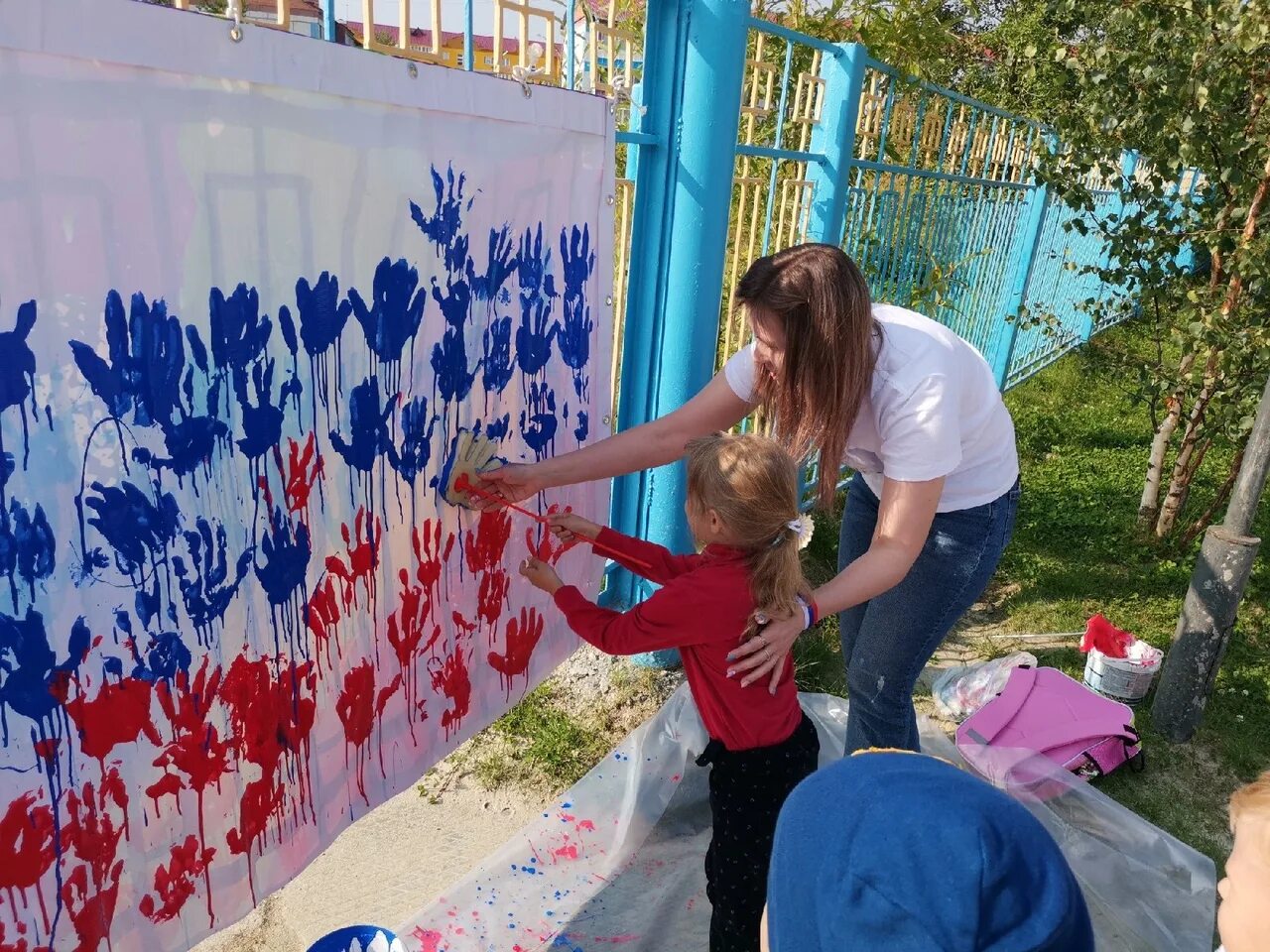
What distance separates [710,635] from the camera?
6.18ft

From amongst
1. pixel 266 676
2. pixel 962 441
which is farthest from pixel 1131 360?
pixel 266 676

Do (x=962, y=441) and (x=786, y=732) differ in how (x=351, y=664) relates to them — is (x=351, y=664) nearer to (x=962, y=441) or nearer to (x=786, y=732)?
(x=786, y=732)

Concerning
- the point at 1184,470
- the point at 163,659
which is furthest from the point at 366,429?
the point at 1184,470

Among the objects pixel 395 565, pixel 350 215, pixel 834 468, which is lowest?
pixel 395 565

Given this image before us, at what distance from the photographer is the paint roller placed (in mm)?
1996

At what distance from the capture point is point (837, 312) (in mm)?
1837

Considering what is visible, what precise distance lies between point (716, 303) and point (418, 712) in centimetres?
147

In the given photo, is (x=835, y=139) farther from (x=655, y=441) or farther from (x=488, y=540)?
(x=488, y=540)

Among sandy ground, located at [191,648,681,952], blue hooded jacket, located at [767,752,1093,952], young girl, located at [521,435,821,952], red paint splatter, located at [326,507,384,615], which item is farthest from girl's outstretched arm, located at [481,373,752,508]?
blue hooded jacket, located at [767,752,1093,952]

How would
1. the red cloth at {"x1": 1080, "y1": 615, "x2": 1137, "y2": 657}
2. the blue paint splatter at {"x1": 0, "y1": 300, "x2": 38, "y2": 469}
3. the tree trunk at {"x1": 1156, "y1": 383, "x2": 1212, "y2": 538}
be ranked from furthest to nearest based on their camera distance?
the tree trunk at {"x1": 1156, "y1": 383, "x2": 1212, "y2": 538}
the red cloth at {"x1": 1080, "y1": 615, "x2": 1137, "y2": 657}
the blue paint splatter at {"x1": 0, "y1": 300, "x2": 38, "y2": 469}

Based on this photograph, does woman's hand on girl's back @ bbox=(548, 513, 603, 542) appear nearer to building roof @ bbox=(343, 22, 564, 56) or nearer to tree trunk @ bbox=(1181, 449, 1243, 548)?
building roof @ bbox=(343, 22, 564, 56)

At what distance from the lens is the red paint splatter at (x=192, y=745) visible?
58.8 inches

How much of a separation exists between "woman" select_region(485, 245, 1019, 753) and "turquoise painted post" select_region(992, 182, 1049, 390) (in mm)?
4768

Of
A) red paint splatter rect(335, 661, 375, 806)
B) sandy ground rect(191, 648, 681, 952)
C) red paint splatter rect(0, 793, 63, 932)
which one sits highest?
red paint splatter rect(0, 793, 63, 932)
